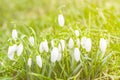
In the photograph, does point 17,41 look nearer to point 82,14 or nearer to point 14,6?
point 82,14

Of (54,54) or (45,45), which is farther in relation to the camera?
(45,45)

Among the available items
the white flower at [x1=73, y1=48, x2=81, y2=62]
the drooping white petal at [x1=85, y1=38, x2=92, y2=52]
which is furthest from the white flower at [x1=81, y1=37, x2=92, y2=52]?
the white flower at [x1=73, y1=48, x2=81, y2=62]

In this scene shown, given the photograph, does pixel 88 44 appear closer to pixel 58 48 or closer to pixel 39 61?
pixel 58 48

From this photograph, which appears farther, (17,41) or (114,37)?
(114,37)

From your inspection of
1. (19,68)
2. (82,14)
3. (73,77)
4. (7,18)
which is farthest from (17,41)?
(7,18)

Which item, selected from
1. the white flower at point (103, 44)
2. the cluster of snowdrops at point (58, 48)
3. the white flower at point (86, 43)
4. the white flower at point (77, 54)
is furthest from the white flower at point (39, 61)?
the white flower at point (103, 44)

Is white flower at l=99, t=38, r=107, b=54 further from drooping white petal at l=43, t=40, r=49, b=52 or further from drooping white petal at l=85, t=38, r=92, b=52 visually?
drooping white petal at l=43, t=40, r=49, b=52

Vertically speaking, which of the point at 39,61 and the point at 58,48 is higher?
the point at 58,48

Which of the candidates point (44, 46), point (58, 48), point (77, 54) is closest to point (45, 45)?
point (44, 46)
